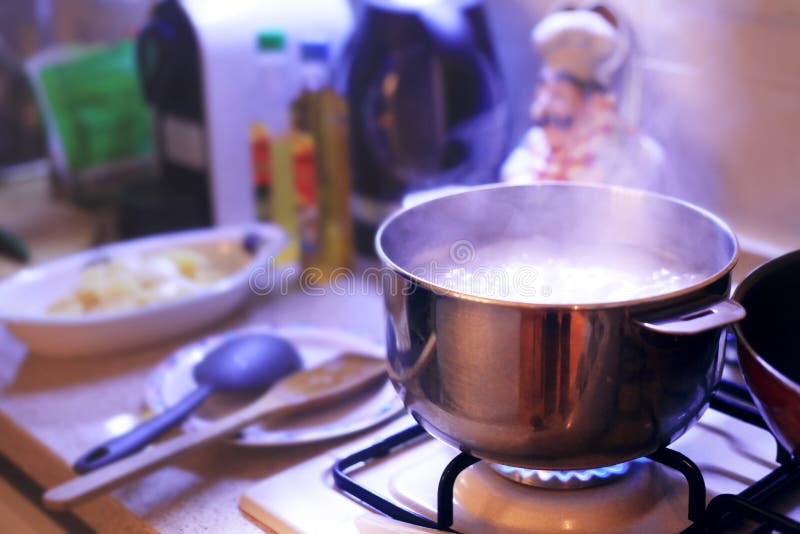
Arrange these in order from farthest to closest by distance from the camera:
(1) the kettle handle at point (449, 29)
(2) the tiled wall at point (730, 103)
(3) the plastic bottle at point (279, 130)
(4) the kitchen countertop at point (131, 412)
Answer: (3) the plastic bottle at point (279, 130)
(1) the kettle handle at point (449, 29)
(2) the tiled wall at point (730, 103)
(4) the kitchen countertop at point (131, 412)

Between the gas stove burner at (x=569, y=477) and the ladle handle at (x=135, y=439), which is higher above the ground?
the gas stove burner at (x=569, y=477)

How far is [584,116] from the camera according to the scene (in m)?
0.99

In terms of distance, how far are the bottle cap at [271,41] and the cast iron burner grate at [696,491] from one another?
62 cm

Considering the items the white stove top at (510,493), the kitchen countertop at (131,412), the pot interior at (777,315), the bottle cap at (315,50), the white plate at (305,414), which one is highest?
the bottle cap at (315,50)

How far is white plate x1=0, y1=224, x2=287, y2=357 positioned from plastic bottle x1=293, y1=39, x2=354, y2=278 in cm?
7

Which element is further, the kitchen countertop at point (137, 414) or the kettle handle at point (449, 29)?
the kettle handle at point (449, 29)

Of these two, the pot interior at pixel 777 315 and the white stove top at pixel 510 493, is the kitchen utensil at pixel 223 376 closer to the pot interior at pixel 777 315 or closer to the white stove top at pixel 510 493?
the white stove top at pixel 510 493

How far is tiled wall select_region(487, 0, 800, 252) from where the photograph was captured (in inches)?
36.9

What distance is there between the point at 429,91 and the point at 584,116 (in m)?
0.19

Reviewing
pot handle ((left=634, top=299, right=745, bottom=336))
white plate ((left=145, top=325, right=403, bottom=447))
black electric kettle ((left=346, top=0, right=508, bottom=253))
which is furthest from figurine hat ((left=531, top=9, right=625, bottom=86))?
pot handle ((left=634, top=299, right=745, bottom=336))

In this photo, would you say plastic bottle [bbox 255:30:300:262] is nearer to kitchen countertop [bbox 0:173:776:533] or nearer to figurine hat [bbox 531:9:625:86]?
kitchen countertop [bbox 0:173:776:533]

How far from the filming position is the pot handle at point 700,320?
501mm

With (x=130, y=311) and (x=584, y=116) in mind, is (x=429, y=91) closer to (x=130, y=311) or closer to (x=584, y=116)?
(x=584, y=116)

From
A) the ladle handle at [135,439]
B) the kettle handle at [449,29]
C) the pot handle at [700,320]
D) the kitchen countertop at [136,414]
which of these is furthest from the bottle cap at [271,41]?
the pot handle at [700,320]
